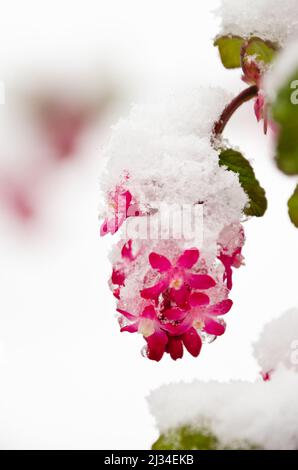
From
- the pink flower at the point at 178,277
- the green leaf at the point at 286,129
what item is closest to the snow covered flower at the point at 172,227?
the pink flower at the point at 178,277

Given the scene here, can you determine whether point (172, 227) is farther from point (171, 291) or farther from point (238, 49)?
point (238, 49)

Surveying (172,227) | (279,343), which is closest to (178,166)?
(172,227)

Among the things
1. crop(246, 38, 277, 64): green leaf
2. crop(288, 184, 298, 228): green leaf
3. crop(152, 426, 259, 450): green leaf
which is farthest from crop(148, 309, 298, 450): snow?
crop(246, 38, 277, 64): green leaf

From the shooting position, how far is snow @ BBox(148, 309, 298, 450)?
14.2 inches

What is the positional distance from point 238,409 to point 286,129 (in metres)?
0.22

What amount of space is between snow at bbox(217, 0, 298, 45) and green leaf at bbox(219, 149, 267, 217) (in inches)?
3.4

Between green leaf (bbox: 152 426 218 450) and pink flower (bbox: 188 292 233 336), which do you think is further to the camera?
pink flower (bbox: 188 292 233 336)

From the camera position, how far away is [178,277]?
0.44m

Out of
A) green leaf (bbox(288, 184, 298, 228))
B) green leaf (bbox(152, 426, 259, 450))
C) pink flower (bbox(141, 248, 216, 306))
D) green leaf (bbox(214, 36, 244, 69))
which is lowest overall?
green leaf (bbox(152, 426, 259, 450))

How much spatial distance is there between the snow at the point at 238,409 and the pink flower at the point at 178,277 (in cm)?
7

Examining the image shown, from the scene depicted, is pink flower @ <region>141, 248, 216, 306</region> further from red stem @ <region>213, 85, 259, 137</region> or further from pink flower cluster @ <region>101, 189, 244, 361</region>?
red stem @ <region>213, 85, 259, 137</region>

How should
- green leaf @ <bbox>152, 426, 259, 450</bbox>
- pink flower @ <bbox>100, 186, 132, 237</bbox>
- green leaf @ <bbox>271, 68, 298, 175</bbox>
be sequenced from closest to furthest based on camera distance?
green leaf @ <bbox>271, 68, 298, 175</bbox>
green leaf @ <bbox>152, 426, 259, 450</bbox>
pink flower @ <bbox>100, 186, 132, 237</bbox>

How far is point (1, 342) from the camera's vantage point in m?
2.75
